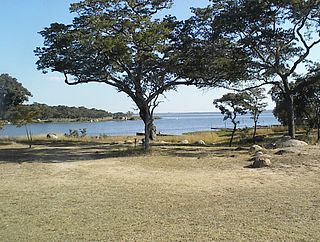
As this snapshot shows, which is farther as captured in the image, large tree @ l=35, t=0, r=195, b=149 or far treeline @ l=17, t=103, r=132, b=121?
far treeline @ l=17, t=103, r=132, b=121

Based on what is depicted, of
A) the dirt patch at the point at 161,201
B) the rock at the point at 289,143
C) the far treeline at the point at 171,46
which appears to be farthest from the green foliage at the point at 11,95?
the rock at the point at 289,143

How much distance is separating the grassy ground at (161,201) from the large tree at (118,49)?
596 cm

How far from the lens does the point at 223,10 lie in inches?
765

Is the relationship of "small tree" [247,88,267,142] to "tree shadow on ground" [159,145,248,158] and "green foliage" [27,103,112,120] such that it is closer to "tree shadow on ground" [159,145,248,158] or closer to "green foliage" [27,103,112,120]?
"tree shadow on ground" [159,145,248,158]

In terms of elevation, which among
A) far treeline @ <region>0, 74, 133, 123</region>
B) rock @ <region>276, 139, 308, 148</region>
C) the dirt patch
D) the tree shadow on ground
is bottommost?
the dirt patch

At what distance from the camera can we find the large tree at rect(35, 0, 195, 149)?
17.5 meters

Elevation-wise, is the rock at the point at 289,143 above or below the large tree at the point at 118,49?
below

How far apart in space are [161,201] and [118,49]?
35.4ft

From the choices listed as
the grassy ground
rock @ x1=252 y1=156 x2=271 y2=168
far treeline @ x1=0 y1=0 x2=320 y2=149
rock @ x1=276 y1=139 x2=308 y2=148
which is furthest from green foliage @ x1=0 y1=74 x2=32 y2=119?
rock @ x1=252 y1=156 x2=271 y2=168

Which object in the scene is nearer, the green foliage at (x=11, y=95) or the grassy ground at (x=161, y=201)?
the grassy ground at (x=161, y=201)

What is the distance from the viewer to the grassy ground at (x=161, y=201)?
5.80 metres

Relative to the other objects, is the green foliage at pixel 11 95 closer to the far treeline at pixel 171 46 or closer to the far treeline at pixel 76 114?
the far treeline at pixel 171 46

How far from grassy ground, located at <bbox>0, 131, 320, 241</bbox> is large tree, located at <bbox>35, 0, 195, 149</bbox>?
596 centimetres

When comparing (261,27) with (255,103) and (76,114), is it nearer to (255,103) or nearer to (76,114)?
(255,103)
